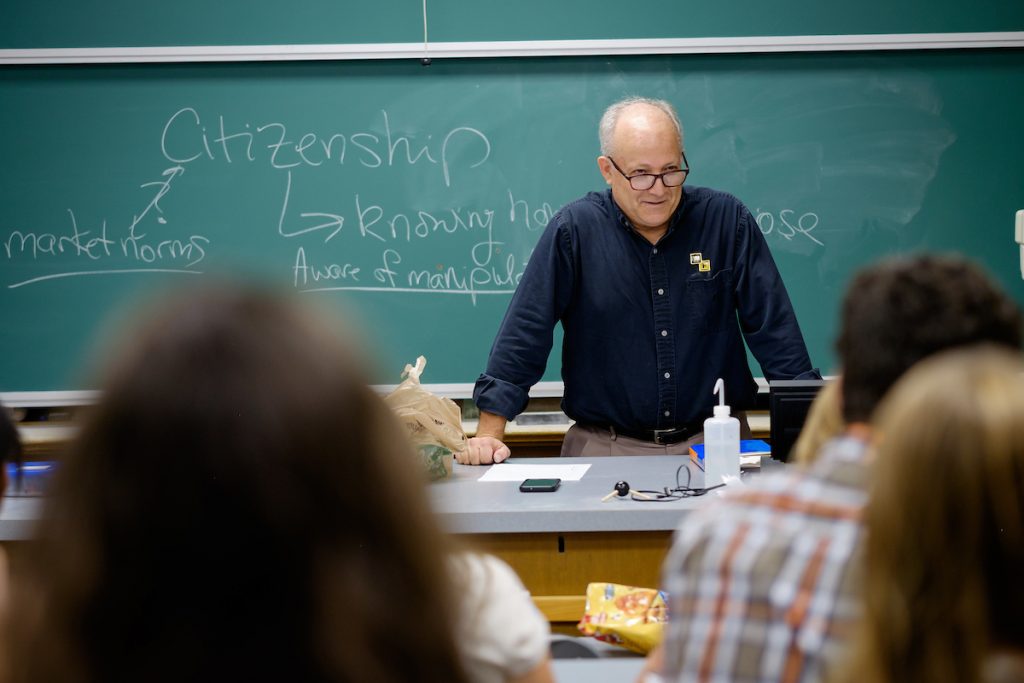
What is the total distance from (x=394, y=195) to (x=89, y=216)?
1.15 m

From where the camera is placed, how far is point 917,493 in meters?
0.79

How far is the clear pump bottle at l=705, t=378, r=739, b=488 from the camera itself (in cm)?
225

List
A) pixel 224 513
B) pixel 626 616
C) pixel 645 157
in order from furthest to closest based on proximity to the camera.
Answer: pixel 645 157, pixel 626 616, pixel 224 513

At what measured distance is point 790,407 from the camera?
2.37m

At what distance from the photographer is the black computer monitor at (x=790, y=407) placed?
2.37m

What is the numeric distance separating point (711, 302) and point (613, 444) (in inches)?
20.4

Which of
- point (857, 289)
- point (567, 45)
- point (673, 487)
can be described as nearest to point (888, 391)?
point (857, 289)

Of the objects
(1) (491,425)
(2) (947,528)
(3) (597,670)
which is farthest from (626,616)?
(1) (491,425)

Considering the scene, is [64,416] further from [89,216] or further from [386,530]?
[386,530]

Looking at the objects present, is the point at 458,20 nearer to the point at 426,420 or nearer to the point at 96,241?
the point at 96,241

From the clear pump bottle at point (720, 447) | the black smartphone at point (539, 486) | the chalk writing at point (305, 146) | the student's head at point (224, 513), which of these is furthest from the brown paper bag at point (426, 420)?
the student's head at point (224, 513)

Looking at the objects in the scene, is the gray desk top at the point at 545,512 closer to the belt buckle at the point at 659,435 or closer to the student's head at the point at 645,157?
the belt buckle at the point at 659,435

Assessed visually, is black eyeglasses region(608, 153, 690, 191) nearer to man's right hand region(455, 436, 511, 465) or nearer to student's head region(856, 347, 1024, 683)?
A: man's right hand region(455, 436, 511, 465)

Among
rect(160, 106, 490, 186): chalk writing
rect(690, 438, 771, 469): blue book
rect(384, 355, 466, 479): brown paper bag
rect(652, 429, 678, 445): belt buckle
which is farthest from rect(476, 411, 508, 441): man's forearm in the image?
rect(160, 106, 490, 186): chalk writing
